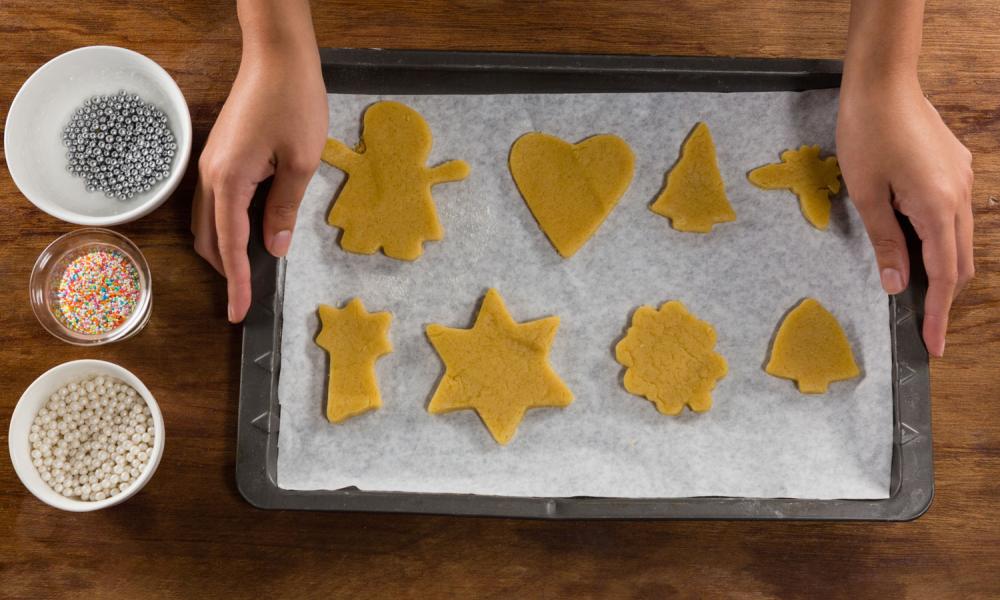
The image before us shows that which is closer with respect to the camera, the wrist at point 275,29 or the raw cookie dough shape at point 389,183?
the wrist at point 275,29

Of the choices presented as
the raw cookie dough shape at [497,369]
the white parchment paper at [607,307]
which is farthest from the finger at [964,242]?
the raw cookie dough shape at [497,369]

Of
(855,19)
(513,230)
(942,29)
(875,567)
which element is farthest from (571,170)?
(875,567)

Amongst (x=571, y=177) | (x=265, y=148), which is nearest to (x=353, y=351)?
(x=265, y=148)

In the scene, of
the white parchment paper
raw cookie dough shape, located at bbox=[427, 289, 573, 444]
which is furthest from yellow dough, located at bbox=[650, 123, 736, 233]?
raw cookie dough shape, located at bbox=[427, 289, 573, 444]

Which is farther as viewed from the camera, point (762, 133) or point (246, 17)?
point (762, 133)

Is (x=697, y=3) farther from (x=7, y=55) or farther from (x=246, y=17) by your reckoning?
(x=7, y=55)

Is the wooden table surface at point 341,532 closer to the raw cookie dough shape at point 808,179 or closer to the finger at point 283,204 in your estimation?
the finger at point 283,204
